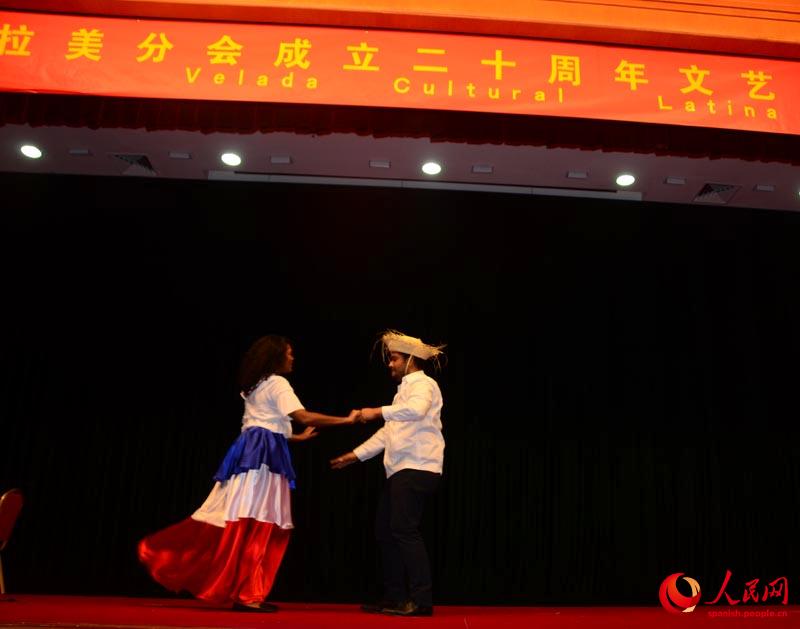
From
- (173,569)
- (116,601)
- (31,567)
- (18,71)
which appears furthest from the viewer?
(31,567)

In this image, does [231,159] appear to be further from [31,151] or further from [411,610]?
[411,610]

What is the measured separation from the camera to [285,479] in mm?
3801

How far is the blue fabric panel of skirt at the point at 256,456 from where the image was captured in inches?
145

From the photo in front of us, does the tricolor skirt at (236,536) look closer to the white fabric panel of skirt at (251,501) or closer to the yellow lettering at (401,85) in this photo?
the white fabric panel of skirt at (251,501)

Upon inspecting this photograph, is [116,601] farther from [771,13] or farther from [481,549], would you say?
[771,13]

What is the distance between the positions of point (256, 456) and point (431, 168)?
117 inches

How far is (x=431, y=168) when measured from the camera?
18.9ft

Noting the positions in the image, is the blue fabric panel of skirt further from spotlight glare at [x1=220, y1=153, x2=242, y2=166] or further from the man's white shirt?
spotlight glare at [x1=220, y1=153, x2=242, y2=166]

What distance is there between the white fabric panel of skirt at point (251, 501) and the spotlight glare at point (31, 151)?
346cm

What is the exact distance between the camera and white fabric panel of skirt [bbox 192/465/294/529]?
3.66 metres

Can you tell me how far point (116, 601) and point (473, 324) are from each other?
325 centimetres

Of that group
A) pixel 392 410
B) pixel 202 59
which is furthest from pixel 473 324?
pixel 202 59

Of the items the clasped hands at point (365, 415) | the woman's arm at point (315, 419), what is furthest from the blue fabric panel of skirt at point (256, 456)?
the clasped hands at point (365, 415)

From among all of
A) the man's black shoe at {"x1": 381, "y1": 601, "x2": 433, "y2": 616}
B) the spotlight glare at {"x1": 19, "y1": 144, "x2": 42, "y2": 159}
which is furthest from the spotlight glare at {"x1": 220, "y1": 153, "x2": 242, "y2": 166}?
the man's black shoe at {"x1": 381, "y1": 601, "x2": 433, "y2": 616}
